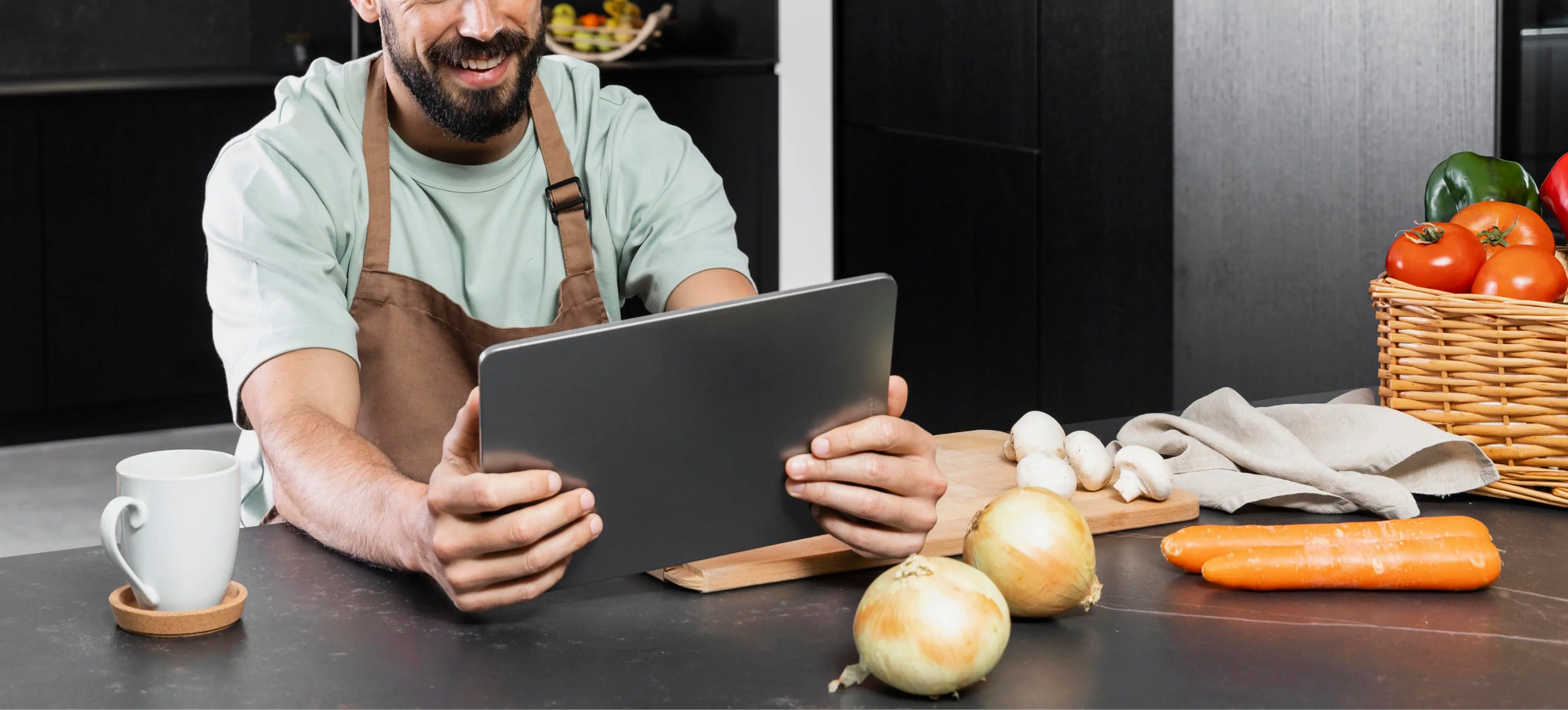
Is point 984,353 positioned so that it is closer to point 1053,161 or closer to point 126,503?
point 1053,161

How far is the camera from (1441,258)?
4.39 feet

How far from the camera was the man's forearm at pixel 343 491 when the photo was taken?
113cm

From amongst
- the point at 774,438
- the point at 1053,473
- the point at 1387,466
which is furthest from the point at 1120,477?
the point at 774,438

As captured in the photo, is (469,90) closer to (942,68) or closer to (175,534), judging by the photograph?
(175,534)

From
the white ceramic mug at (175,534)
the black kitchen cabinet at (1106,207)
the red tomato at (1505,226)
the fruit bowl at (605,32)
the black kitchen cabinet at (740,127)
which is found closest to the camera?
the white ceramic mug at (175,534)

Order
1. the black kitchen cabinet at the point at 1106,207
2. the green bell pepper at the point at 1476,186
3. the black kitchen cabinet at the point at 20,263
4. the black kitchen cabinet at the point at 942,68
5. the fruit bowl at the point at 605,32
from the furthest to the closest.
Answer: the fruit bowl at the point at 605,32, the black kitchen cabinet at the point at 20,263, the black kitchen cabinet at the point at 942,68, the black kitchen cabinet at the point at 1106,207, the green bell pepper at the point at 1476,186

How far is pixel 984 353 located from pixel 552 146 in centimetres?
197

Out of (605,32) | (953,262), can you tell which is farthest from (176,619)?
(605,32)

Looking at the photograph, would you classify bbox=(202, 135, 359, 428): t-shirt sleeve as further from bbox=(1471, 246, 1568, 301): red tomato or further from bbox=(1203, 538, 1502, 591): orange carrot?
bbox=(1471, 246, 1568, 301): red tomato

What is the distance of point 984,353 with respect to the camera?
11.7 feet

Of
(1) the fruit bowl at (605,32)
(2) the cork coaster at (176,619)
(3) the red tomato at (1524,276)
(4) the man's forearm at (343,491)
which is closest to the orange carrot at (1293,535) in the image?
(3) the red tomato at (1524,276)

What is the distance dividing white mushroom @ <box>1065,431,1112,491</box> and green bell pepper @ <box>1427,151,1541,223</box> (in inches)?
17.4

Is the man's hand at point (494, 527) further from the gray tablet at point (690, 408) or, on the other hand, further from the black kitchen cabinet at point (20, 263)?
the black kitchen cabinet at point (20, 263)

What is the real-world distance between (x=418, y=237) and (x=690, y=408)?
750 mm
